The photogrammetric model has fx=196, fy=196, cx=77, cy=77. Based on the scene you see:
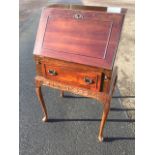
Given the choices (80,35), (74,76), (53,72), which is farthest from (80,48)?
(53,72)

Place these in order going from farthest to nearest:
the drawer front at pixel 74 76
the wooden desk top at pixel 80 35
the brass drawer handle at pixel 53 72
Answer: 1. the brass drawer handle at pixel 53 72
2. the drawer front at pixel 74 76
3. the wooden desk top at pixel 80 35

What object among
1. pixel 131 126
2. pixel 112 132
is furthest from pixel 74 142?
pixel 131 126

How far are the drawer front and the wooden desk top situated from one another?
0.12 m

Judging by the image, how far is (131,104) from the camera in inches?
123

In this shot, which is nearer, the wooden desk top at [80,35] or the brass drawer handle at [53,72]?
the wooden desk top at [80,35]

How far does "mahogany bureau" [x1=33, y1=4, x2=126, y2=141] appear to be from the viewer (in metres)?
1.87

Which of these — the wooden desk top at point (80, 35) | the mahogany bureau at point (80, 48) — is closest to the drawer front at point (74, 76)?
the mahogany bureau at point (80, 48)

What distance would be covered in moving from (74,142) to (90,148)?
22cm

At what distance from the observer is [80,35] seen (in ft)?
6.38

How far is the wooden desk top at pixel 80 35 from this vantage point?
6.10 feet

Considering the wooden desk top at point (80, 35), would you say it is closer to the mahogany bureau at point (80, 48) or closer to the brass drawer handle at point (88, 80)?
the mahogany bureau at point (80, 48)

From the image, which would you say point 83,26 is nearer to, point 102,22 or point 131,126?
point 102,22

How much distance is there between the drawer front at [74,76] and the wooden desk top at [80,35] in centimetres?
12

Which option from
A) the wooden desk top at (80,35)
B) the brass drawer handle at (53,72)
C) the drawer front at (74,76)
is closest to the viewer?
the wooden desk top at (80,35)
